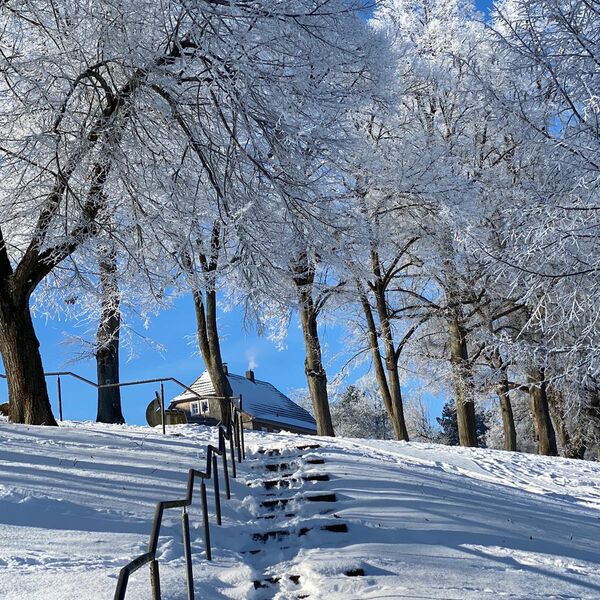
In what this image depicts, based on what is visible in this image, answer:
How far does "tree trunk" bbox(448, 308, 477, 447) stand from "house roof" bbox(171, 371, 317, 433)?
58.2 feet

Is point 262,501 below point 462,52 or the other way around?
below

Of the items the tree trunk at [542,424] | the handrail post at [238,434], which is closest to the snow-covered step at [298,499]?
the handrail post at [238,434]

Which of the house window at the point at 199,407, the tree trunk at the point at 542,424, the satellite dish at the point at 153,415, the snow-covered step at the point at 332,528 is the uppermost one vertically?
the house window at the point at 199,407

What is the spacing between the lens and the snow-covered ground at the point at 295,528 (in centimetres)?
565

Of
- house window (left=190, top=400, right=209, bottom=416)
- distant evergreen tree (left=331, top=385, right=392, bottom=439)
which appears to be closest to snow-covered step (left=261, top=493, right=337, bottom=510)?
house window (left=190, top=400, right=209, bottom=416)

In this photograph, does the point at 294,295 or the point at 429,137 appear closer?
the point at 294,295

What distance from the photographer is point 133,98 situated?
10.7 metres

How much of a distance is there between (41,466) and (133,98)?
5.14 metres

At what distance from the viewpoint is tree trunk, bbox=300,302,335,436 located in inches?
683

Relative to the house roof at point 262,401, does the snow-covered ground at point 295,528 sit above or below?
below

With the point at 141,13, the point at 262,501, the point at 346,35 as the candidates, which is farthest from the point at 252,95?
the point at 262,501

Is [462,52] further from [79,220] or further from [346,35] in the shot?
[79,220]

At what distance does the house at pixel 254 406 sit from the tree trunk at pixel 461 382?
17.2 meters

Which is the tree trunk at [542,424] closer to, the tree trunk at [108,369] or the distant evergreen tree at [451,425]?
the tree trunk at [108,369]
